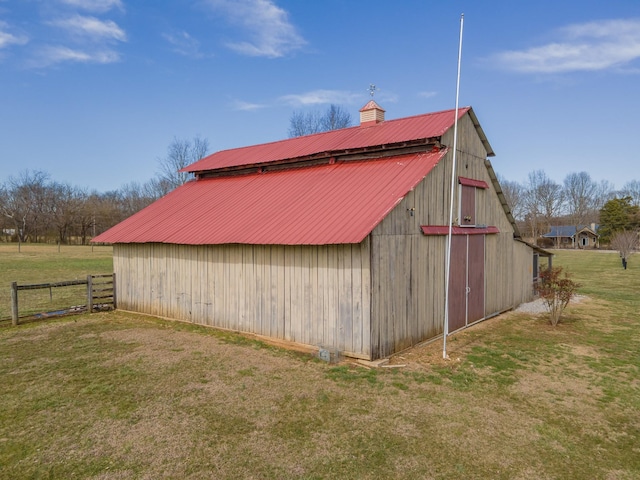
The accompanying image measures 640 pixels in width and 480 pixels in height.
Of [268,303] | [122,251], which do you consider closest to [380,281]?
[268,303]

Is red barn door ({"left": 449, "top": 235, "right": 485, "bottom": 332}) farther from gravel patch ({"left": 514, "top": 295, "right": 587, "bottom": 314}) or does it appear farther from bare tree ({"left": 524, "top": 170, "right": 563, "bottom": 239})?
bare tree ({"left": 524, "top": 170, "right": 563, "bottom": 239})

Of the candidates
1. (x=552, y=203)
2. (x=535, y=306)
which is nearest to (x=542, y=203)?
(x=552, y=203)

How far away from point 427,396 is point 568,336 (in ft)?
21.7

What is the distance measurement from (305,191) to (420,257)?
4.13m

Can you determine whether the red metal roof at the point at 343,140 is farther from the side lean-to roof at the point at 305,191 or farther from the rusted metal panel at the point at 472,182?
the rusted metal panel at the point at 472,182

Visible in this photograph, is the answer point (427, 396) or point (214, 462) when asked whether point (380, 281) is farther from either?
point (214, 462)

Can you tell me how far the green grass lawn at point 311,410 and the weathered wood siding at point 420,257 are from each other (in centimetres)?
76

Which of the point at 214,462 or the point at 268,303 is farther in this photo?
the point at 268,303

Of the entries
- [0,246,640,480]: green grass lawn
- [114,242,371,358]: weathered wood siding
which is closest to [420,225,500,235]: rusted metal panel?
[114,242,371,358]: weathered wood siding

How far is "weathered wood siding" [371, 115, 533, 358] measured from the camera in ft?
30.9

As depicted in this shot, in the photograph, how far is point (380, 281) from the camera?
367 inches

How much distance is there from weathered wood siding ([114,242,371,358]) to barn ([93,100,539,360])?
0.11 feet

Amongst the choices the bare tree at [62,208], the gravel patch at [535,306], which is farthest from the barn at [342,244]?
the bare tree at [62,208]

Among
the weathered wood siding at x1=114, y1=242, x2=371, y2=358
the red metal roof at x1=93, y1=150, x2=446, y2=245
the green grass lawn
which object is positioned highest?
the red metal roof at x1=93, y1=150, x2=446, y2=245
